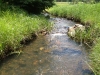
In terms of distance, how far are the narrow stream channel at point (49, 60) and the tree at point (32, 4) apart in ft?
13.0

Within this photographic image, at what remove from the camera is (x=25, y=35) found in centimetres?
764

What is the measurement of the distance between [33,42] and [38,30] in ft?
4.19

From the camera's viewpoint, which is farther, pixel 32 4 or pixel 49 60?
pixel 32 4

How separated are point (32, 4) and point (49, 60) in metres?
6.61

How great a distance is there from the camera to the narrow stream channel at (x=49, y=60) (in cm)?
540

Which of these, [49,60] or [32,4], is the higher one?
[32,4]

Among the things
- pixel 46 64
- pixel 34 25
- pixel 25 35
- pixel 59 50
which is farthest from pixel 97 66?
pixel 34 25

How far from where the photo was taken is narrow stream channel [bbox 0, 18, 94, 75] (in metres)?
5.40

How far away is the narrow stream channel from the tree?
3.97m

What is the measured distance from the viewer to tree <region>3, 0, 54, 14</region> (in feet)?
37.4

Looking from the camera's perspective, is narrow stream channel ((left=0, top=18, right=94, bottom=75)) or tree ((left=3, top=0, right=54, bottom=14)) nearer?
narrow stream channel ((left=0, top=18, right=94, bottom=75))

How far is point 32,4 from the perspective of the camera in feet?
39.6

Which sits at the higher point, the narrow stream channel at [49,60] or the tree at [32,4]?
the tree at [32,4]

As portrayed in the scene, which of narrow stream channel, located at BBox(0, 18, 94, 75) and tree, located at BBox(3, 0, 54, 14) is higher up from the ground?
tree, located at BBox(3, 0, 54, 14)
